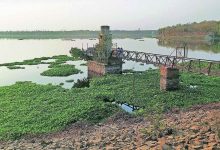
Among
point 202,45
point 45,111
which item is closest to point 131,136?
point 45,111

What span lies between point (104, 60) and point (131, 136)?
1183 inches

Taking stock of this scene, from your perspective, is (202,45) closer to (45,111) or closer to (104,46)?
(104,46)

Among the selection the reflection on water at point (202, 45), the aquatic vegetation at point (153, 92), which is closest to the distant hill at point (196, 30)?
the reflection on water at point (202, 45)

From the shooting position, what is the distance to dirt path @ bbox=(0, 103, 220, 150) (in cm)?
1266

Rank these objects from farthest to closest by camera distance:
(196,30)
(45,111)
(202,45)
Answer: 1. (196,30)
2. (202,45)
3. (45,111)

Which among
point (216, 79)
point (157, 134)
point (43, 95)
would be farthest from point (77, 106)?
point (216, 79)

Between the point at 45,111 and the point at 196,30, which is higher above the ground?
the point at 196,30

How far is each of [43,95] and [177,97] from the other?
10.8m

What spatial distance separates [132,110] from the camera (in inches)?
993

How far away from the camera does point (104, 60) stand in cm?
4584

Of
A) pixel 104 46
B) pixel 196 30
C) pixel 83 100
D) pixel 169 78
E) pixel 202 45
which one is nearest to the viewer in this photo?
pixel 83 100

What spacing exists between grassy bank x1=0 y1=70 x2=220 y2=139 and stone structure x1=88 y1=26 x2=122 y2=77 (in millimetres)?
8057

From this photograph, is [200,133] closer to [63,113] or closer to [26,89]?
[63,113]

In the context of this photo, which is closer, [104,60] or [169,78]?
[169,78]
